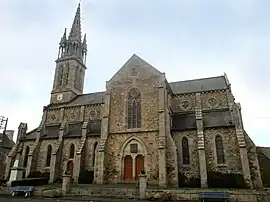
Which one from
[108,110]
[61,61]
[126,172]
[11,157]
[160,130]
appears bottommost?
[126,172]

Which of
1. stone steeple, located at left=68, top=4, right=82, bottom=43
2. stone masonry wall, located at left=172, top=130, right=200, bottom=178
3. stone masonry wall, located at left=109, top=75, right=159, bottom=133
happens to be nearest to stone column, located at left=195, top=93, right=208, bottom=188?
stone masonry wall, located at left=172, top=130, right=200, bottom=178

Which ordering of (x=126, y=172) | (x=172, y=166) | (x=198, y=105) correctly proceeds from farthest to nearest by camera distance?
(x=198, y=105) → (x=126, y=172) → (x=172, y=166)

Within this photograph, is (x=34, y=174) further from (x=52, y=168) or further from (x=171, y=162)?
(x=171, y=162)

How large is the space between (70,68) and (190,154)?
2572 cm

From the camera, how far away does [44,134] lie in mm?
32219

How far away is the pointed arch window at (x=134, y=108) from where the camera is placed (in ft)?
84.4

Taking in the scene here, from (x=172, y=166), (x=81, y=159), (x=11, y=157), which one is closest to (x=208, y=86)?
(x=172, y=166)

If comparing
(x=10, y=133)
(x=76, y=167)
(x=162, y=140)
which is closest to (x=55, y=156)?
(x=76, y=167)

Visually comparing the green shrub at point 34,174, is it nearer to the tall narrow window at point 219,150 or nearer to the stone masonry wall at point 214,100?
the tall narrow window at point 219,150

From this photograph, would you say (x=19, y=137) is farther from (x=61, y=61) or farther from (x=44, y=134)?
(x=61, y=61)

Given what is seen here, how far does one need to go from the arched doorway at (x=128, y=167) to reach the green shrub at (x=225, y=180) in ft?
25.8

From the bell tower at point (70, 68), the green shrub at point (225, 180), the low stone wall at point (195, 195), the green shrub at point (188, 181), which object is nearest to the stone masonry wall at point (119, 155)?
the green shrub at point (188, 181)

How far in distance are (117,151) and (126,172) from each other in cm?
241

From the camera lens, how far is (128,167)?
24.3 metres
